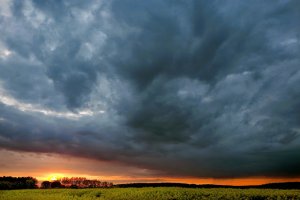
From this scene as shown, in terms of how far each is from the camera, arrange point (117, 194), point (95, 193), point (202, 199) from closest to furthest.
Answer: point (202, 199) → point (117, 194) → point (95, 193)

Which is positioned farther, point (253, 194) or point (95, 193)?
point (95, 193)

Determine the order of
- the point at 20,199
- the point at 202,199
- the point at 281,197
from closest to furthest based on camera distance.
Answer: the point at 20,199 < the point at 281,197 < the point at 202,199

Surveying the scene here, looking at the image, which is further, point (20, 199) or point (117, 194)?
point (117, 194)

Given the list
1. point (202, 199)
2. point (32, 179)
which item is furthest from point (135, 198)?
point (32, 179)

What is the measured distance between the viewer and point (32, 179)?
89500 millimetres

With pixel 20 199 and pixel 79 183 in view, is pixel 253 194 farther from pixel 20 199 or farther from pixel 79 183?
pixel 79 183

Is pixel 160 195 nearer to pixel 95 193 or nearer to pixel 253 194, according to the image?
pixel 253 194

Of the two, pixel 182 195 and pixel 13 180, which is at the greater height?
pixel 13 180

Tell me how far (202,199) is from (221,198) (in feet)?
7.64

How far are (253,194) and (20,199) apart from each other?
27.5 m

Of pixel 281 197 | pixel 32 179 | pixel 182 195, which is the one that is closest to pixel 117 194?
pixel 182 195

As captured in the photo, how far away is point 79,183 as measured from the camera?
85.3 meters

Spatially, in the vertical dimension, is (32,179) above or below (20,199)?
above

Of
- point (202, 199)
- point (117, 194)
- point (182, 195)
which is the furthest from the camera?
point (117, 194)
